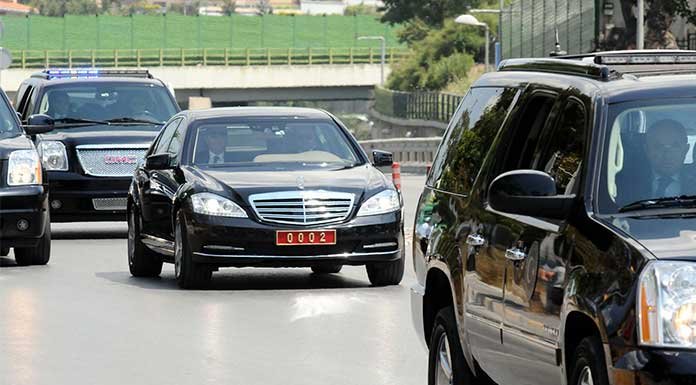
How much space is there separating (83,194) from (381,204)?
7.52 metres

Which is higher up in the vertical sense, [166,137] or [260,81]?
[166,137]

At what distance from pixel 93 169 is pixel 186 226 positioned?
24.0 feet

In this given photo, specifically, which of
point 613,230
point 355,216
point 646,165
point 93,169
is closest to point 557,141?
point 646,165

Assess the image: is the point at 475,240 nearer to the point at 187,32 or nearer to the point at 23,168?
the point at 23,168

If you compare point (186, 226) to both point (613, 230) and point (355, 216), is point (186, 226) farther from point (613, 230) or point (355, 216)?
point (613, 230)

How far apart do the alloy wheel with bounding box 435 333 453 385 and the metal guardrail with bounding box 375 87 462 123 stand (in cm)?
7511

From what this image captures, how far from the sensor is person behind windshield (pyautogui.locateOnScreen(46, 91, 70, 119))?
2464cm

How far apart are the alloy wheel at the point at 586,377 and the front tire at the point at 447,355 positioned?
1.79m

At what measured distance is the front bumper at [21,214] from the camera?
61.1 ft

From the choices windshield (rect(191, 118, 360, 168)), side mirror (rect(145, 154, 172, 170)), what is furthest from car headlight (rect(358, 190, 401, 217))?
side mirror (rect(145, 154, 172, 170))

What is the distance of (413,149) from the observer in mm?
74562

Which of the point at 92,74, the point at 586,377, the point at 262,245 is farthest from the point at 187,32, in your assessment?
the point at 586,377

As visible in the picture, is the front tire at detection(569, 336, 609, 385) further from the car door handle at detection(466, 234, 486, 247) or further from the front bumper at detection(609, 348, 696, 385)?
the car door handle at detection(466, 234, 486, 247)

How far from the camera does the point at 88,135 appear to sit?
23938 mm
